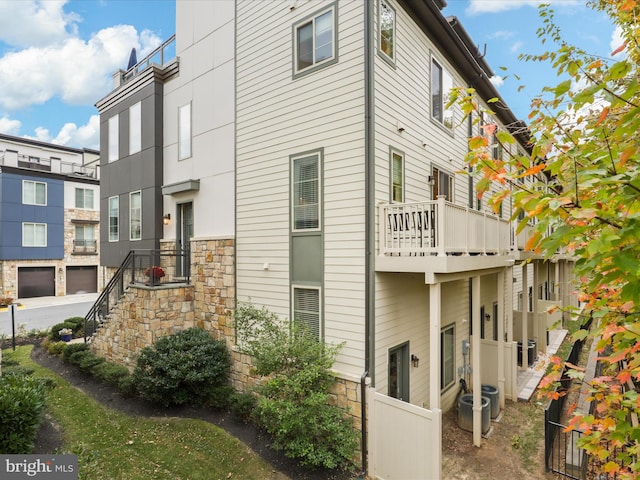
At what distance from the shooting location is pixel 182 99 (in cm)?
1131

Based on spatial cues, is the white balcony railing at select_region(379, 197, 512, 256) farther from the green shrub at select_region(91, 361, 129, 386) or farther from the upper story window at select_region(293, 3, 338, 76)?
the green shrub at select_region(91, 361, 129, 386)

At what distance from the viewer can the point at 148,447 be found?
739 cm

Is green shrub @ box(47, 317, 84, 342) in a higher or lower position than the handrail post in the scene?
lower

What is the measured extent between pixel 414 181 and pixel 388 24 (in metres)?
3.50

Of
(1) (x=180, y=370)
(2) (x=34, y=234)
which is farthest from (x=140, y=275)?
(2) (x=34, y=234)

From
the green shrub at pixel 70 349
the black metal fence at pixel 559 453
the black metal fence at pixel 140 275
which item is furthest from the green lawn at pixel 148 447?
the black metal fence at pixel 559 453

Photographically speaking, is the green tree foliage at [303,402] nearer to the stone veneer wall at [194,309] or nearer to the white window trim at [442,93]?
the stone veneer wall at [194,309]

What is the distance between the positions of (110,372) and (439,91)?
12201 mm

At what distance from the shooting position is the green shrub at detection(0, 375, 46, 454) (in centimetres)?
589

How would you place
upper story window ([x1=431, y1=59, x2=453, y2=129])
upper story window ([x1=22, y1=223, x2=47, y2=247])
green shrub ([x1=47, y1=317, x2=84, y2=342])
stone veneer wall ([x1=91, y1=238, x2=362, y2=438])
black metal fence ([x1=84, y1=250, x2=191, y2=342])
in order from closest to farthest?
stone veneer wall ([x1=91, y1=238, x2=362, y2=438]) → upper story window ([x1=431, y1=59, x2=453, y2=129]) → black metal fence ([x1=84, y1=250, x2=191, y2=342]) → green shrub ([x1=47, y1=317, x2=84, y2=342]) → upper story window ([x1=22, y1=223, x2=47, y2=247])

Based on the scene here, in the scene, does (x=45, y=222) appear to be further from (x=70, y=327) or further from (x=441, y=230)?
(x=441, y=230)

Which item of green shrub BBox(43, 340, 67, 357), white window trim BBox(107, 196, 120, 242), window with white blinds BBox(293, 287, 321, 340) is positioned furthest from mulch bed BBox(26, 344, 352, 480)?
white window trim BBox(107, 196, 120, 242)

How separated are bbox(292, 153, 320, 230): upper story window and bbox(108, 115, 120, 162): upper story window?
30.7ft

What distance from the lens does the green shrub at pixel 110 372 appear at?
384 inches
